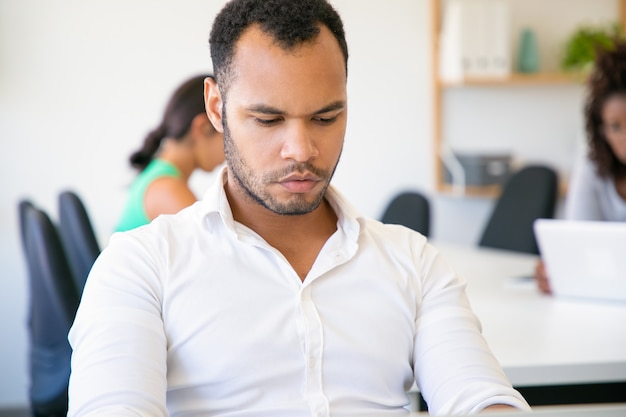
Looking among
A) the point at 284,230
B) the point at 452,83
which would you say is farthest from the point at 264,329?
the point at 452,83

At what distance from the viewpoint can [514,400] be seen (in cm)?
128

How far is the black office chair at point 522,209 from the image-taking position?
3625mm

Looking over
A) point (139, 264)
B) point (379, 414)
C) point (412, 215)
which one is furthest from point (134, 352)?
point (412, 215)

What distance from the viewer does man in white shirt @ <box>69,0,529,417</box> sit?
1.28 meters

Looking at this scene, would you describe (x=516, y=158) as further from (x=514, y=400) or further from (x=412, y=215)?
(x=514, y=400)

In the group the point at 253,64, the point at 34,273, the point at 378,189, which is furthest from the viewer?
the point at 378,189

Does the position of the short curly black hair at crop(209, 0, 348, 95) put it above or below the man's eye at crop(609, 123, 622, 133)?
above

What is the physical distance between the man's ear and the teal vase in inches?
135

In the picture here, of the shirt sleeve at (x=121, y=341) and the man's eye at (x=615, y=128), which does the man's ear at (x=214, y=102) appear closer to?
the shirt sleeve at (x=121, y=341)

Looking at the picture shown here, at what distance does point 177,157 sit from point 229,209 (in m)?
1.33

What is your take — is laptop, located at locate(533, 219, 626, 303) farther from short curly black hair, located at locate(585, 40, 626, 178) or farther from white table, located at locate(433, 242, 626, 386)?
short curly black hair, located at locate(585, 40, 626, 178)

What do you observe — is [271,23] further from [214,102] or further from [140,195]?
[140,195]

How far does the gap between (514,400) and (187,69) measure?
329cm

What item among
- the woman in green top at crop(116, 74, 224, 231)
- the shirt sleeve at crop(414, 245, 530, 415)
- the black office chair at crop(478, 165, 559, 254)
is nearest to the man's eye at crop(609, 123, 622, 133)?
the black office chair at crop(478, 165, 559, 254)
